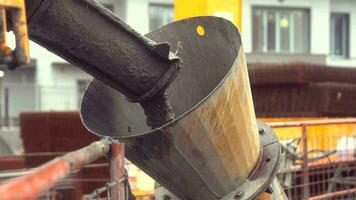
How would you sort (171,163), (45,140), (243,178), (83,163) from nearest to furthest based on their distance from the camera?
(83,163), (171,163), (243,178), (45,140)

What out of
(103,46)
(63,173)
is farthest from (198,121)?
(63,173)

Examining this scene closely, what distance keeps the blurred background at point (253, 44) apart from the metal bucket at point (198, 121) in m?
14.6

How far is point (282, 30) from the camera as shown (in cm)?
2359

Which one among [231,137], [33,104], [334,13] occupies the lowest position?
[33,104]

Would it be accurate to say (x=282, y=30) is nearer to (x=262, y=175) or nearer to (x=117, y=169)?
(x=262, y=175)

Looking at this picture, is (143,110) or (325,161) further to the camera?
Answer: (325,161)

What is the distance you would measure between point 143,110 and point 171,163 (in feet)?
1.44

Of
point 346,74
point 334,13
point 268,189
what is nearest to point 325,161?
point 268,189

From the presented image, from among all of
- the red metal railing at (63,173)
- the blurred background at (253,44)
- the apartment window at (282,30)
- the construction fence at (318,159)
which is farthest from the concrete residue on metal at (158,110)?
the apartment window at (282,30)

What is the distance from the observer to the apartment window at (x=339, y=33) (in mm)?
23938

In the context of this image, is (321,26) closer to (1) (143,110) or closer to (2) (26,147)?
(2) (26,147)

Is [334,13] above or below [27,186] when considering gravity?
above

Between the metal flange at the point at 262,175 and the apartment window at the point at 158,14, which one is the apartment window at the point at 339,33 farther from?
the metal flange at the point at 262,175

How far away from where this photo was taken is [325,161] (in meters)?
7.07
